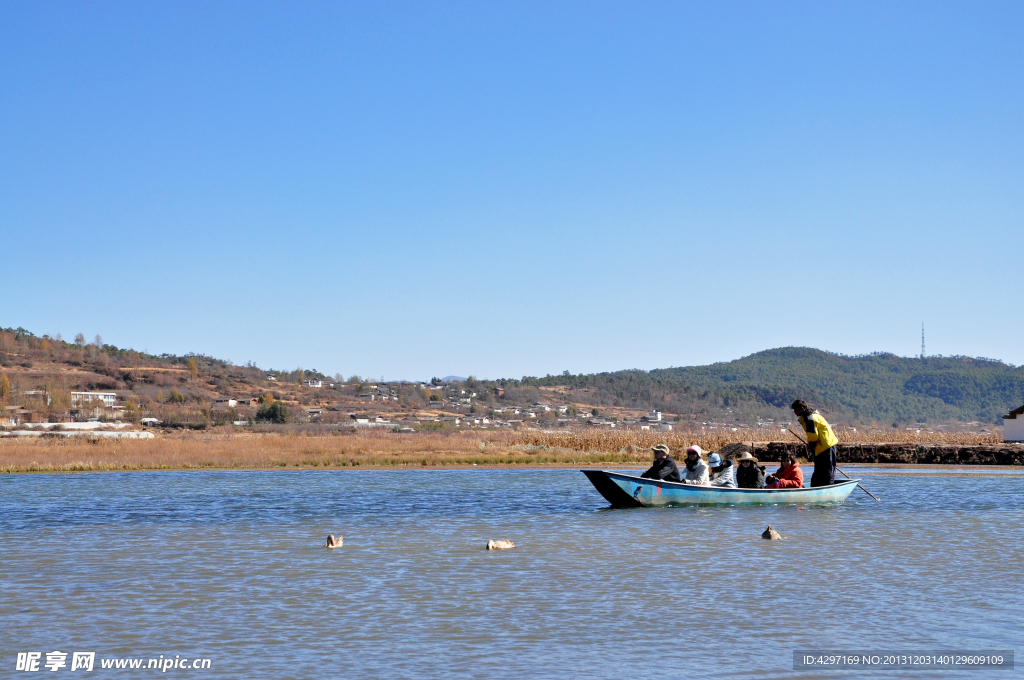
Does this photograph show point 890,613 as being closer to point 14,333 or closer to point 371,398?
point 371,398

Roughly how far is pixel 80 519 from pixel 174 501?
459cm

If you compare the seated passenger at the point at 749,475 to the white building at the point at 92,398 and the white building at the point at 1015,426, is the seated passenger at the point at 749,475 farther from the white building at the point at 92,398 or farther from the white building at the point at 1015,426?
the white building at the point at 92,398

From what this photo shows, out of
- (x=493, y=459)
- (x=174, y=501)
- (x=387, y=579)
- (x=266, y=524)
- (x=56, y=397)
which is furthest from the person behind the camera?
(x=56, y=397)

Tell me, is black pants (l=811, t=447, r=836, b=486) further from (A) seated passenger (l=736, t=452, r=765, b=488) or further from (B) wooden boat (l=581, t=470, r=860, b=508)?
(A) seated passenger (l=736, t=452, r=765, b=488)

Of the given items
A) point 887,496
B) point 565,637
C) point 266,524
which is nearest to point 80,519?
point 266,524

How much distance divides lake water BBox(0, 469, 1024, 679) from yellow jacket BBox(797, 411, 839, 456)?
177 centimetres

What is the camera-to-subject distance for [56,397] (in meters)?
93.0

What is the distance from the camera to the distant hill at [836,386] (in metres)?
145

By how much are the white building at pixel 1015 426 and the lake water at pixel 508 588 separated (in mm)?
33972

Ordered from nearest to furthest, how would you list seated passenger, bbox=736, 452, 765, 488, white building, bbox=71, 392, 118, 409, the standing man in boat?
seated passenger, bbox=736, 452, 765, 488
the standing man in boat
white building, bbox=71, 392, 118, 409

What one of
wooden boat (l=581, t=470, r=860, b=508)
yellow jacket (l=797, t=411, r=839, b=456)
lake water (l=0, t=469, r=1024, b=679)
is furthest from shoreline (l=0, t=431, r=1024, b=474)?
lake water (l=0, t=469, r=1024, b=679)

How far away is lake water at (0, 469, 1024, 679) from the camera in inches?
343

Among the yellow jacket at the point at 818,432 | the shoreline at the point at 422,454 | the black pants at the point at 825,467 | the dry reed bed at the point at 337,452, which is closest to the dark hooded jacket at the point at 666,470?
the yellow jacket at the point at 818,432

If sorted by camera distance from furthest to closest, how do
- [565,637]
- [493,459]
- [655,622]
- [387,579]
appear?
[493,459] → [387,579] → [655,622] → [565,637]
